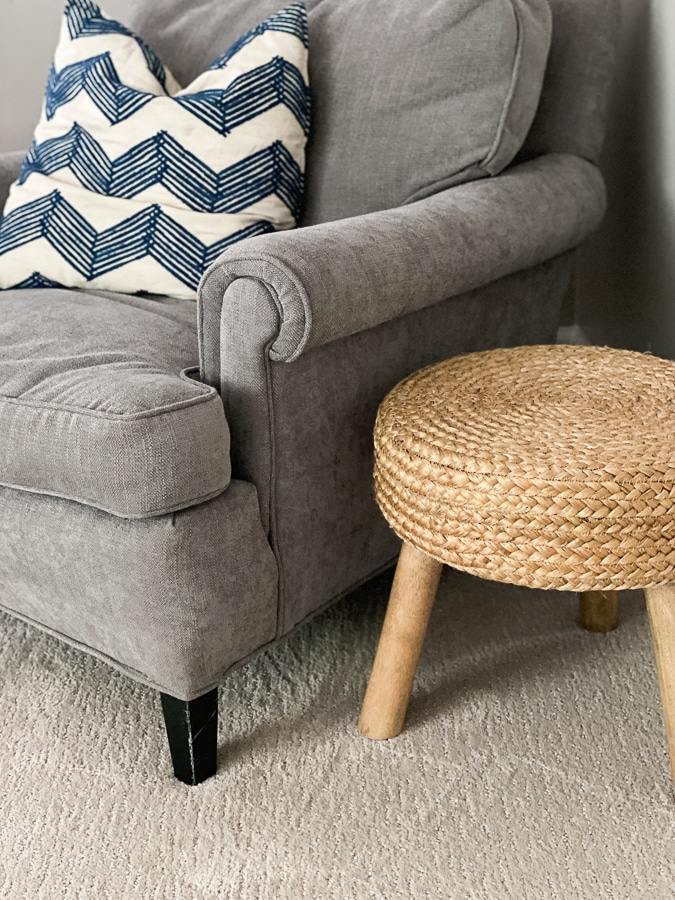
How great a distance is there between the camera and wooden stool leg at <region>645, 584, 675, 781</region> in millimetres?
1050

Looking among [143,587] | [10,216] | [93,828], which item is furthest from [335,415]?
[10,216]

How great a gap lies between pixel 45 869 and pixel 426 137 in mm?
1077

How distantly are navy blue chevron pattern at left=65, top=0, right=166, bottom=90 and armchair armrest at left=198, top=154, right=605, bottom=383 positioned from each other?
573 mm

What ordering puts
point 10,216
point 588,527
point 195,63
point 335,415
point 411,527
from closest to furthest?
point 588,527 → point 411,527 → point 335,415 → point 10,216 → point 195,63

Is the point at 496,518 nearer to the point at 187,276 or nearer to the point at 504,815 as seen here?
the point at 504,815

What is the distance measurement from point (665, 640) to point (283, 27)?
3.47 ft

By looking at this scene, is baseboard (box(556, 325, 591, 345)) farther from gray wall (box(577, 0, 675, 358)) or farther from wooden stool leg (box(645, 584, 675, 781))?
wooden stool leg (box(645, 584, 675, 781))

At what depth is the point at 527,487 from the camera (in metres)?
0.93

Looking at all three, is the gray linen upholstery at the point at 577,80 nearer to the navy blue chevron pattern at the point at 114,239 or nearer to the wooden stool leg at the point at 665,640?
the navy blue chevron pattern at the point at 114,239

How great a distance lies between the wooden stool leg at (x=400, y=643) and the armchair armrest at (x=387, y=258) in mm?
277

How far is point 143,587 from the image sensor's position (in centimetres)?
102

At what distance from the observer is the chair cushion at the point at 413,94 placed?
1.40 metres

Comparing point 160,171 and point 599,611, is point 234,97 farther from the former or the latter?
point 599,611

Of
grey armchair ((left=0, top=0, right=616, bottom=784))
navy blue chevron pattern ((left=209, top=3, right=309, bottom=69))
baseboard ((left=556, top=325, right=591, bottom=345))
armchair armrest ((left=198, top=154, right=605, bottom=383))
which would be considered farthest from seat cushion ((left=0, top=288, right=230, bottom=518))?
baseboard ((left=556, top=325, right=591, bottom=345))
